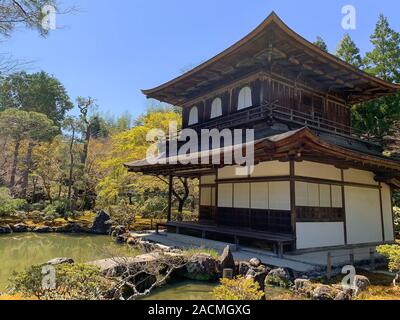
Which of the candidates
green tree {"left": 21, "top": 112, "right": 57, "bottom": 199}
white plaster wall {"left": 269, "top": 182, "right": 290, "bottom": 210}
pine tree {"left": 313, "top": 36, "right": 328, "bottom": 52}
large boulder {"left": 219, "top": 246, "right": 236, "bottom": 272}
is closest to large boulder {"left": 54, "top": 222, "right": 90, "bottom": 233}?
green tree {"left": 21, "top": 112, "right": 57, "bottom": 199}

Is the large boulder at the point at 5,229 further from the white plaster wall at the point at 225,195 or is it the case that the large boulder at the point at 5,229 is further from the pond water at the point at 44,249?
the white plaster wall at the point at 225,195

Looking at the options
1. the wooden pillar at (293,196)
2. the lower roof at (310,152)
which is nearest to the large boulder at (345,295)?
the wooden pillar at (293,196)

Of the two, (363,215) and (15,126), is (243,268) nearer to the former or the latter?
(363,215)

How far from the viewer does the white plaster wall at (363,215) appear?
1103cm

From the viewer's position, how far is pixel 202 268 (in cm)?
779

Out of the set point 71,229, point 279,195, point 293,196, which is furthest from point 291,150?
point 71,229

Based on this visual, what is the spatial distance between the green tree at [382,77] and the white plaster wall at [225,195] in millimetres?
12728

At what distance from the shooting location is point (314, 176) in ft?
33.0

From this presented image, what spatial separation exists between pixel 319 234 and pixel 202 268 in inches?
171

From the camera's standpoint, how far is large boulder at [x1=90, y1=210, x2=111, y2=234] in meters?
18.0

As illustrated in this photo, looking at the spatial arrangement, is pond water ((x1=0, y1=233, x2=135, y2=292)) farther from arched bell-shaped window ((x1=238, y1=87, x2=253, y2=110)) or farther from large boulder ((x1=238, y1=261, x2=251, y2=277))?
arched bell-shaped window ((x1=238, y1=87, x2=253, y2=110))

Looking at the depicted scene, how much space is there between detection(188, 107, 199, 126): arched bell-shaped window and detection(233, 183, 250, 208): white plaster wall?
15.3ft

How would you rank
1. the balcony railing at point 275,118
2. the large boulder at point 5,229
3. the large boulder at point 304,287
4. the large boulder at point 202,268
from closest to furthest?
1. the large boulder at point 304,287
2. the large boulder at point 202,268
3. the balcony railing at point 275,118
4. the large boulder at point 5,229
